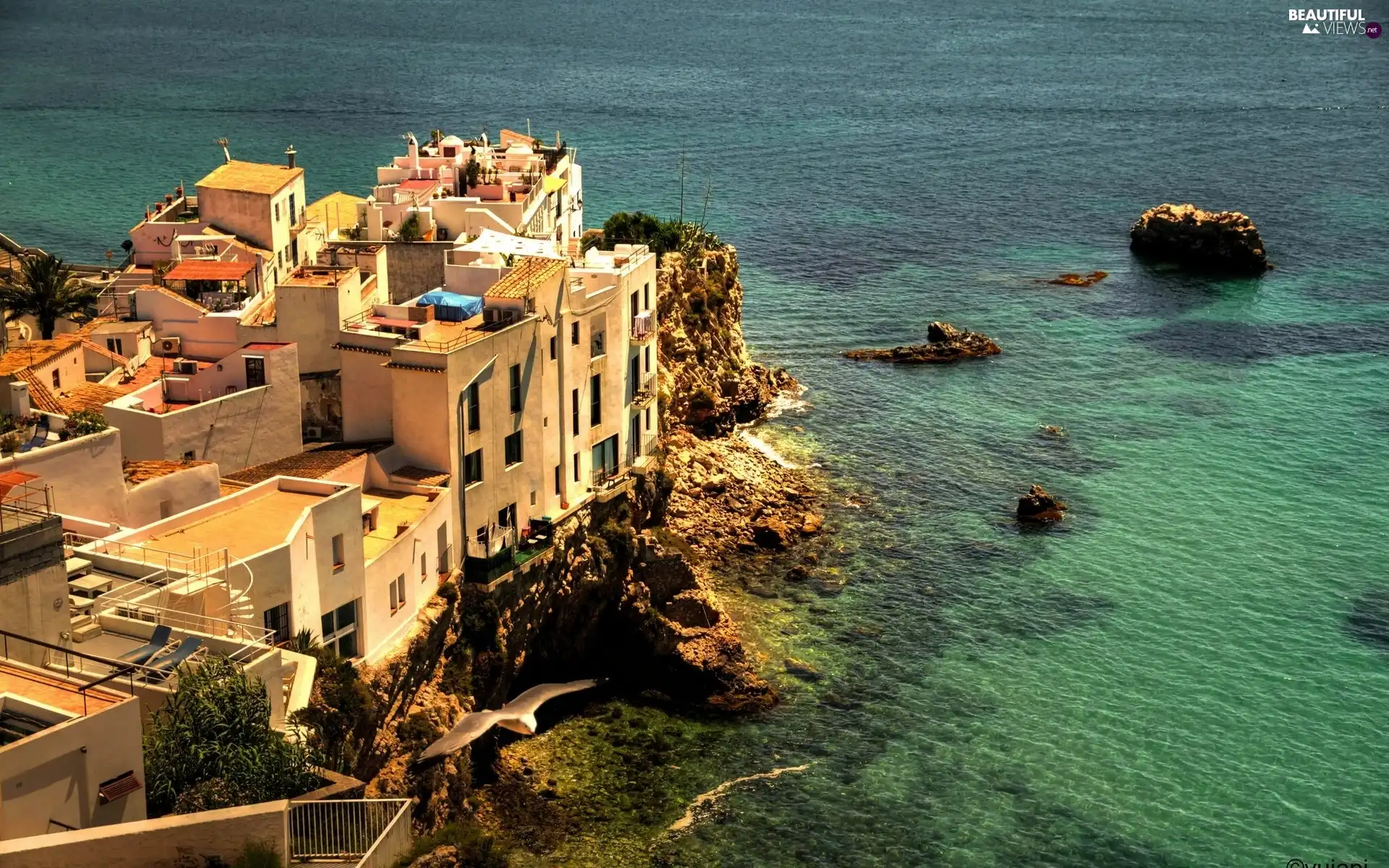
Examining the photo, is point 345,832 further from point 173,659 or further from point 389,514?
point 389,514

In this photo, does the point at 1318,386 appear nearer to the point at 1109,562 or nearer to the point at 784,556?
the point at 1109,562

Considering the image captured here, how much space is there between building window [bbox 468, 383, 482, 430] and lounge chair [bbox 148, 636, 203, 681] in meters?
20.1

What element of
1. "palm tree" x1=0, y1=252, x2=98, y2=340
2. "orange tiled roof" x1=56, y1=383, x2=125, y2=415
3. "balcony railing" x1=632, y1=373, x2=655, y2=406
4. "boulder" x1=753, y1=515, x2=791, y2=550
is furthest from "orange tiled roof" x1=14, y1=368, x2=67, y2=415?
"boulder" x1=753, y1=515, x2=791, y2=550

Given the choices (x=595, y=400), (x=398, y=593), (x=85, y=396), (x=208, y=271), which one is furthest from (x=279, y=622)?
(x=208, y=271)

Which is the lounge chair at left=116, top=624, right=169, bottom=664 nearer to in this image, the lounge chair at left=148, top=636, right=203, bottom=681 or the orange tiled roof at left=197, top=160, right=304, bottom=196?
the lounge chair at left=148, top=636, right=203, bottom=681

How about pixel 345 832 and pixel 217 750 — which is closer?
pixel 345 832

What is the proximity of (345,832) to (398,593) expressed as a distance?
18.3 metres

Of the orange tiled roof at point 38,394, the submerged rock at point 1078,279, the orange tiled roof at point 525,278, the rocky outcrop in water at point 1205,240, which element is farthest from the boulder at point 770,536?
the rocky outcrop in water at point 1205,240

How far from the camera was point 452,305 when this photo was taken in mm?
60188

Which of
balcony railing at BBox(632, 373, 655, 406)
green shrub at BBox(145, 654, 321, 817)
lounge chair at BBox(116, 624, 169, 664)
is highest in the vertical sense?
lounge chair at BBox(116, 624, 169, 664)

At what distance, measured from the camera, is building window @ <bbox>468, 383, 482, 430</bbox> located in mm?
57969

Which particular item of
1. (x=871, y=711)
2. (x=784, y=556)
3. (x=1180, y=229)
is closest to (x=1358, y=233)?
(x=1180, y=229)

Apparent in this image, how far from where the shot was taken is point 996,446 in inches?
3784

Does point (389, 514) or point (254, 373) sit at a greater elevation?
point (254, 373)
